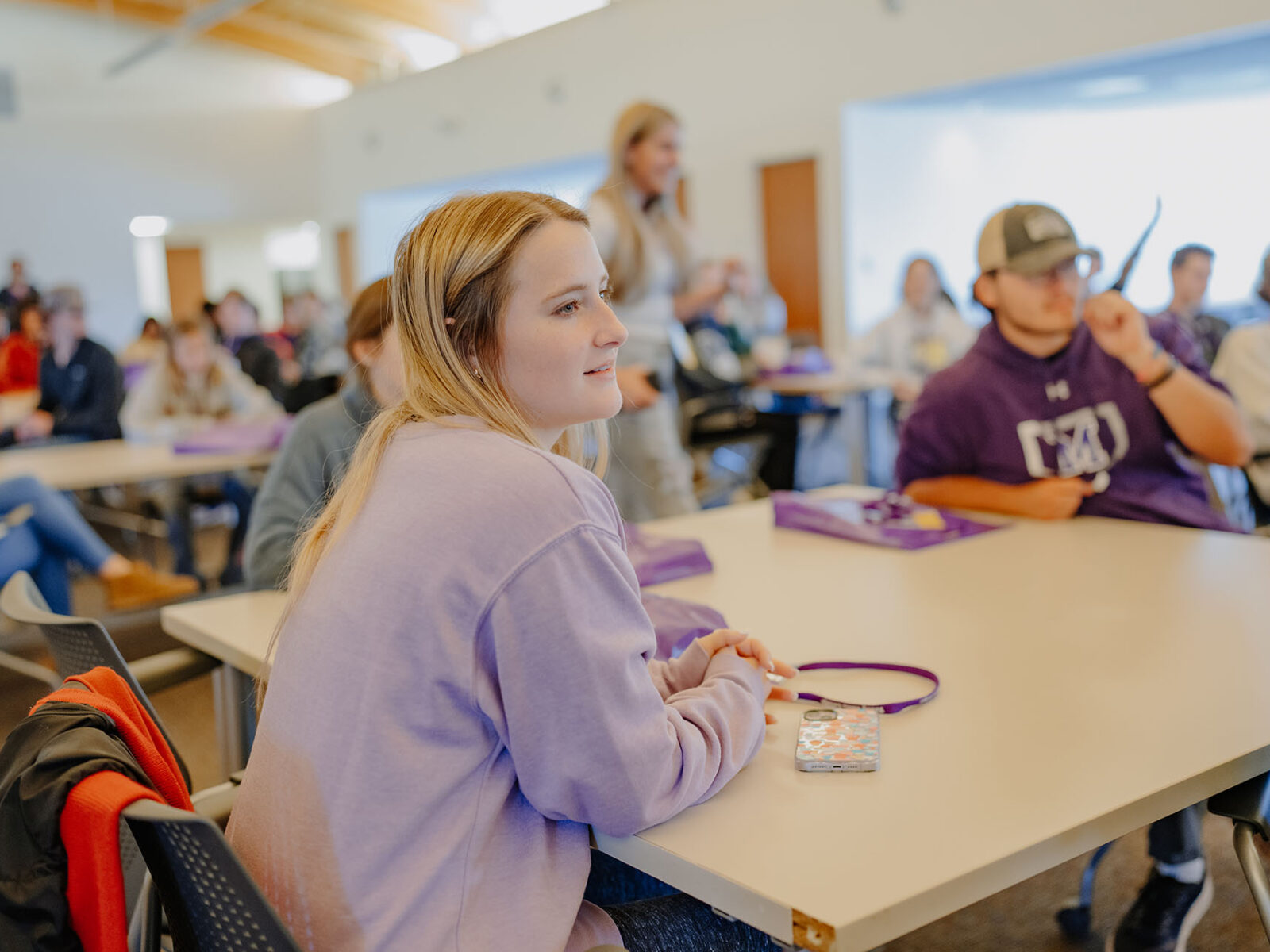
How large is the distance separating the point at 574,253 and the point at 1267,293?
2.93 meters

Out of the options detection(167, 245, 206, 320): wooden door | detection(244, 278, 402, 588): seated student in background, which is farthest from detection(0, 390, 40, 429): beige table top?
detection(167, 245, 206, 320): wooden door

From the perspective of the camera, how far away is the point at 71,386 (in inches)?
209

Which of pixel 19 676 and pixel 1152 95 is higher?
pixel 1152 95

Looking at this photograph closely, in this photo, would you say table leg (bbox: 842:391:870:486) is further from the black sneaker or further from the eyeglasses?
the black sneaker

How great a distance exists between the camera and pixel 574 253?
3.62 ft

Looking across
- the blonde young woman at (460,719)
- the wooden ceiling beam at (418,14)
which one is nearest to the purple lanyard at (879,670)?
the blonde young woman at (460,719)

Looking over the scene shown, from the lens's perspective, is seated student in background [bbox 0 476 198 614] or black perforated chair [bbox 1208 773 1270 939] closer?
black perforated chair [bbox 1208 773 1270 939]

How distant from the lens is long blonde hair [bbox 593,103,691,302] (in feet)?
10.1

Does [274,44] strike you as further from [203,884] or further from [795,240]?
[203,884]

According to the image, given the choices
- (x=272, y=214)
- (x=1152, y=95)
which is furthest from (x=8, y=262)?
(x=1152, y=95)

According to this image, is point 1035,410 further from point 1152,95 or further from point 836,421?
point 1152,95

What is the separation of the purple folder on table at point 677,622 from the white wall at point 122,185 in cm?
1258

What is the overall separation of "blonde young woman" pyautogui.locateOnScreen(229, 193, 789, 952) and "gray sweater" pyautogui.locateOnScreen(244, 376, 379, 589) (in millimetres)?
966

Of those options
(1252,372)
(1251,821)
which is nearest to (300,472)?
(1251,821)
